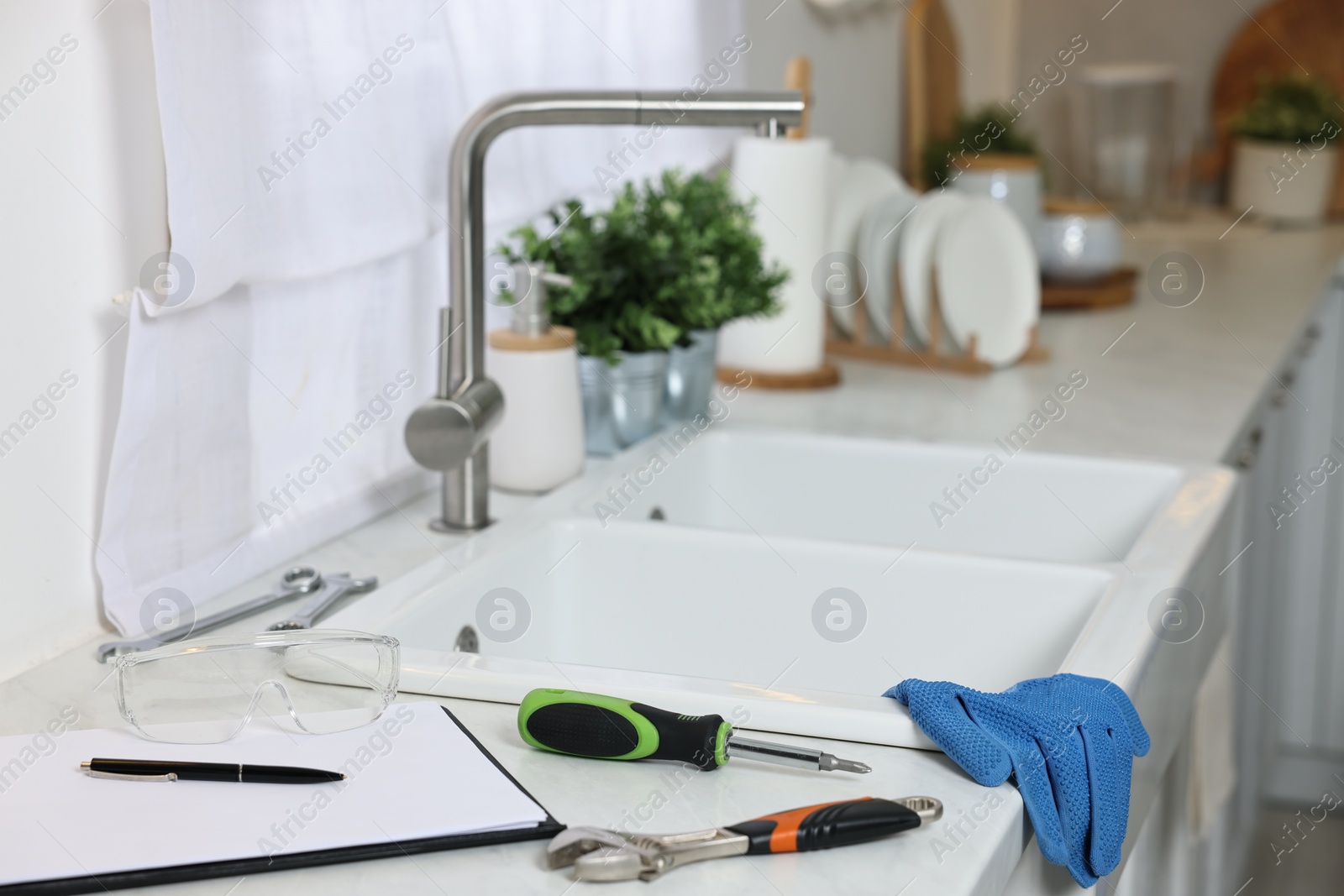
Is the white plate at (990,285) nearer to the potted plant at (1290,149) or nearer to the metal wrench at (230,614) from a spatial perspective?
the metal wrench at (230,614)

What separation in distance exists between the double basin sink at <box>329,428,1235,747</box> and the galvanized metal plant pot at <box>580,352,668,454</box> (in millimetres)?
31

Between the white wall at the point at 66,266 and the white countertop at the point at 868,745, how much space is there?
54 mm

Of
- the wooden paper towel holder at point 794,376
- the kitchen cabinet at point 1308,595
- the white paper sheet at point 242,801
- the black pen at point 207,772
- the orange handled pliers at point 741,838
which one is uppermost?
the wooden paper towel holder at point 794,376

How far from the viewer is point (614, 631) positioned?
1172 millimetres

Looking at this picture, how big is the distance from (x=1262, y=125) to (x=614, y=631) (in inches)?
107

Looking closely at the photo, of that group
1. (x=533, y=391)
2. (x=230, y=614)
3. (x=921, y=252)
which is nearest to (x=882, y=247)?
(x=921, y=252)

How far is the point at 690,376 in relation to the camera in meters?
1.49

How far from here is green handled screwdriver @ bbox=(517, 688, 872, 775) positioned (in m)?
0.74

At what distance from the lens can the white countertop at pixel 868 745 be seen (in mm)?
637

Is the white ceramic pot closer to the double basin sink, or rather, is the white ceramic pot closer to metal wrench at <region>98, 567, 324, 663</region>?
the double basin sink

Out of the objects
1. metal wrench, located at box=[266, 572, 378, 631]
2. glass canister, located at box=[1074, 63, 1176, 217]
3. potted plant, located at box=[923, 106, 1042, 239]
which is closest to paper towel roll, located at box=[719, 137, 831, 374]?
potted plant, located at box=[923, 106, 1042, 239]

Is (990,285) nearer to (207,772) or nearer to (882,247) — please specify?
(882,247)

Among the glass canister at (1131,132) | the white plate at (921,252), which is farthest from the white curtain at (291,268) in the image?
the glass canister at (1131,132)

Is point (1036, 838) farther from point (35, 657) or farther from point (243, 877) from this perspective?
point (35, 657)
